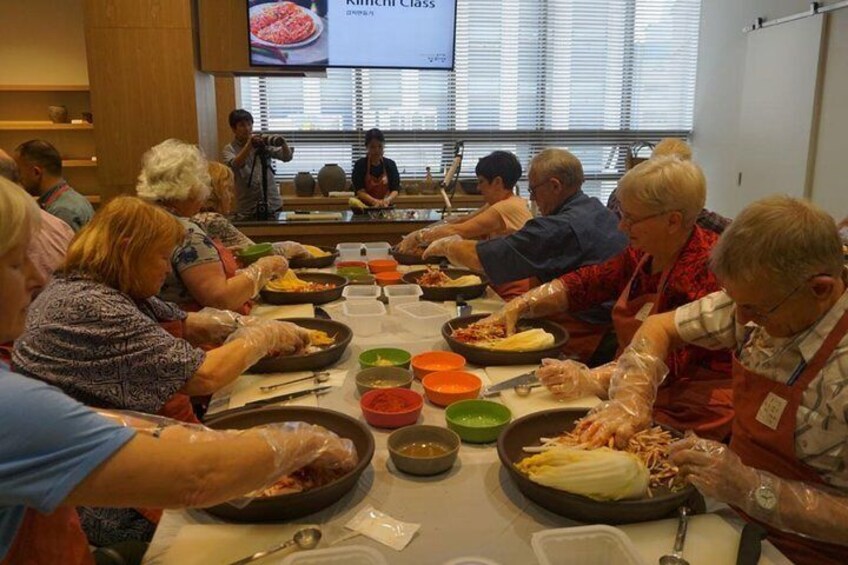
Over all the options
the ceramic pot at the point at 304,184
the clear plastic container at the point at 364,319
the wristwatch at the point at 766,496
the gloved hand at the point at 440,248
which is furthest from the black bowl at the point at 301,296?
the ceramic pot at the point at 304,184

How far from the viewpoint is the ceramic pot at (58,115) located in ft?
18.9

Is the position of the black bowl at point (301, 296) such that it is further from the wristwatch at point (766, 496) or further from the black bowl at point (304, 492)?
the wristwatch at point (766, 496)

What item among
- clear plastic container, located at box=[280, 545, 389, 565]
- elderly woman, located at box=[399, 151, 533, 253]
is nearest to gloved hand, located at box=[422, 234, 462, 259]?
elderly woman, located at box=[399, 151, 533, 253]

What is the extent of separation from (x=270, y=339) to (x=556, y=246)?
1554 mm

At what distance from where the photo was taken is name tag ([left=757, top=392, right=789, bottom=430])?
4.81 feet

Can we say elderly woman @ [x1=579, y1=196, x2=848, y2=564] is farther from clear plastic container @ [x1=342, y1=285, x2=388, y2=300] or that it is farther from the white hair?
the white hair

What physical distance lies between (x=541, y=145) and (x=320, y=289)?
549 centimetres

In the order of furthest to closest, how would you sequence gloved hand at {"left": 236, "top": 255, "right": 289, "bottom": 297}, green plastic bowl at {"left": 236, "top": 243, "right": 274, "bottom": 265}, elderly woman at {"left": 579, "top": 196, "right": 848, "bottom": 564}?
green plastic bowl at {"left": 236, "top": 243, "right": 274, "bottom": 265} → gloved hand at {"left": 236, "top": 255, "right": 289, "bottom": 297} → elderly woman at {"left": 579, "top": 196, "right": 848, "bottom": 564}

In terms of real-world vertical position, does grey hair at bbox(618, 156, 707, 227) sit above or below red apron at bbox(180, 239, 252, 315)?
above

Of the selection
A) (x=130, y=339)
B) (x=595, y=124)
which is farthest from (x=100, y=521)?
(x=595, y=124)

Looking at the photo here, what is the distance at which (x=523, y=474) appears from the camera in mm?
1363

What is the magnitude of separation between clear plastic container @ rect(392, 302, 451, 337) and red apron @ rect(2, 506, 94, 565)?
1423 millimetres

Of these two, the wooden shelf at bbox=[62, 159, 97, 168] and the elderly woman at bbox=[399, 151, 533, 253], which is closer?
the elderly woman at bbox=[399, 151, 533, 253]

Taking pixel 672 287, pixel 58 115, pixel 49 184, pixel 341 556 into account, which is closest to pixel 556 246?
pixel 672 287
